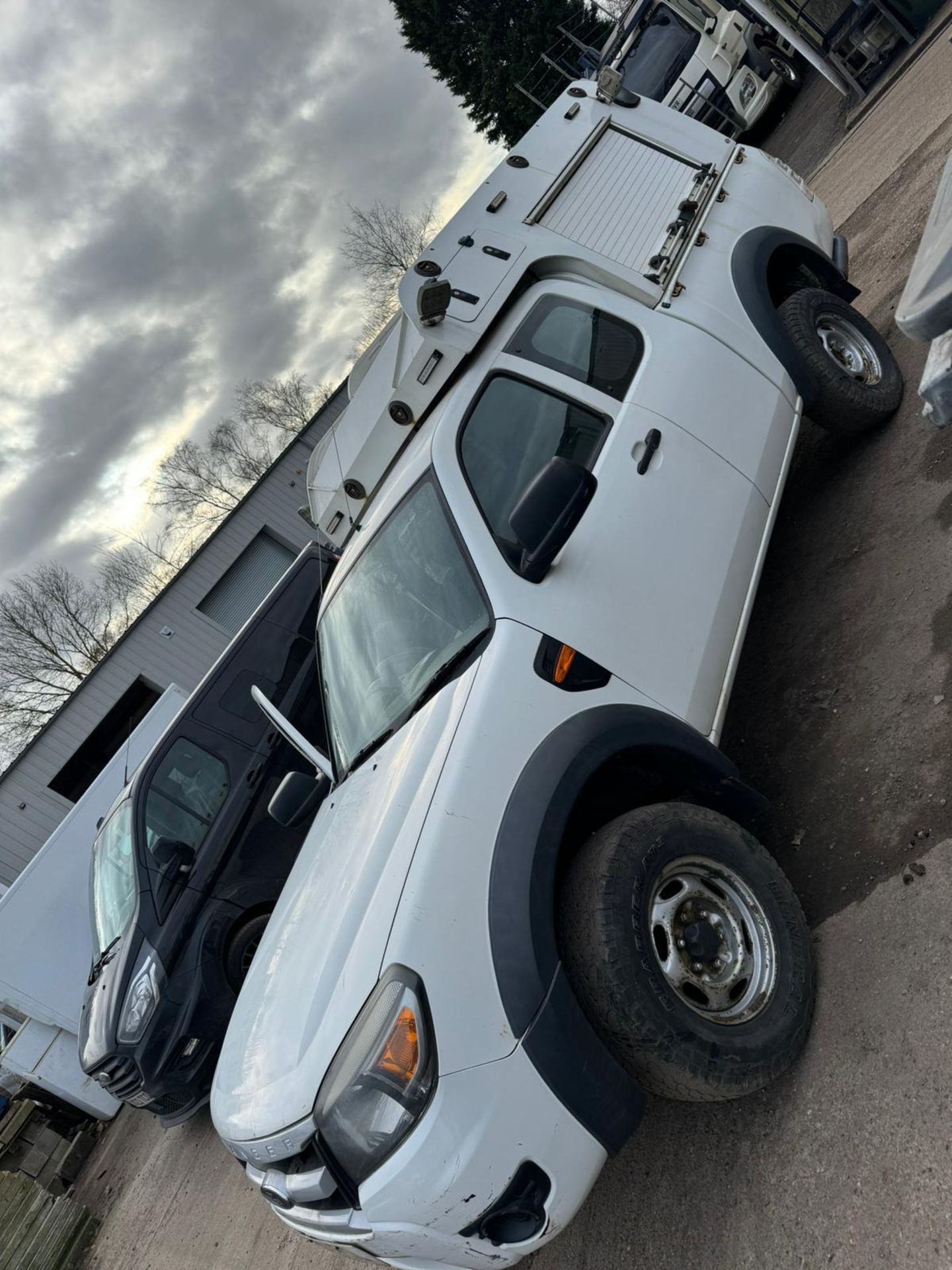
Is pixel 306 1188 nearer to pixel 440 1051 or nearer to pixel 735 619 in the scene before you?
pixel 440 1051

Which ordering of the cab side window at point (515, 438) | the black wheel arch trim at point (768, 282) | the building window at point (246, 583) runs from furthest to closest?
the building window at point (246, 583)
the black wheel arch trim at point (768, 282)
the cab side window at point (515, 438)

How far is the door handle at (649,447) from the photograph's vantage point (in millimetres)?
3295

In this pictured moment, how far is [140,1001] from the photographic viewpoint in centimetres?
502

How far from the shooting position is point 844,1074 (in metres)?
2.40

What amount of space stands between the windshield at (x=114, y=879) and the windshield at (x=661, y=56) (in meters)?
13.1

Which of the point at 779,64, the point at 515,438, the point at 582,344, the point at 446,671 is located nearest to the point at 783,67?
the point at 779,64

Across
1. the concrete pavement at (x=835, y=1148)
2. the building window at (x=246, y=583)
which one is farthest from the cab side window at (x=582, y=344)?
the building window at (x=246, y=583)

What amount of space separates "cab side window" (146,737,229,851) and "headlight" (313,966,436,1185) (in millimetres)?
3605

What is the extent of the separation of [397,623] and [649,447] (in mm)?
1267

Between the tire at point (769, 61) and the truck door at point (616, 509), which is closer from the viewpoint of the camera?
the truck door at point (616, 509)

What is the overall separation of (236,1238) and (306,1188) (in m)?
2.96

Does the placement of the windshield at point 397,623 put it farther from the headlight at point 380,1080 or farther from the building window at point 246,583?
the building window at point 246,583

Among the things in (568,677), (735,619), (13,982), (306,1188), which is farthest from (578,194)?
(13,982)

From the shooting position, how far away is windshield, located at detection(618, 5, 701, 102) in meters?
13.0
